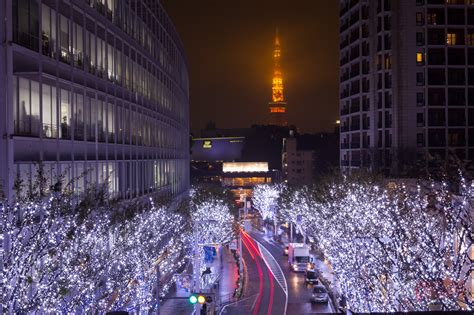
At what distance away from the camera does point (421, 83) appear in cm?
5819

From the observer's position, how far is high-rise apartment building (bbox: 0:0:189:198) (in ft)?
58.9

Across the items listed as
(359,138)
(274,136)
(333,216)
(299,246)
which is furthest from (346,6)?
(274,136)

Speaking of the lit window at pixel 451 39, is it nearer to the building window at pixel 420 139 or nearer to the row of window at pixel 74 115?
→ the building window at pixel 420 139

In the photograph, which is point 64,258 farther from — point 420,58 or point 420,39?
point 420,39

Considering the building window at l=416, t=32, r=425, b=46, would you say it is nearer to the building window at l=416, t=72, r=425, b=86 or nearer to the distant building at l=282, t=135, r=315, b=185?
the building window at l=416, t=72, r=425, b=86

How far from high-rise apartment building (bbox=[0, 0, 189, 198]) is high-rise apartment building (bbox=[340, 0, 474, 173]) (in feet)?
83.5

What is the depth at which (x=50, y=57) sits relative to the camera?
20438mm

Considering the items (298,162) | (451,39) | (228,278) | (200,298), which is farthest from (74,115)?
(298,162)

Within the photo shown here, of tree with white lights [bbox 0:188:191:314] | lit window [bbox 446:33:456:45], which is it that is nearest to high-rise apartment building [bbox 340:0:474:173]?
lit window [bbox 446:33:456:45]

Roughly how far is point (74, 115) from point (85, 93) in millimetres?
1639

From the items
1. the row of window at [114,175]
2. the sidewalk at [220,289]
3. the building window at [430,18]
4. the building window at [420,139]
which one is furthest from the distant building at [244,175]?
the row of window at [114,175]

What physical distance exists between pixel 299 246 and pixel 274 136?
11375cm

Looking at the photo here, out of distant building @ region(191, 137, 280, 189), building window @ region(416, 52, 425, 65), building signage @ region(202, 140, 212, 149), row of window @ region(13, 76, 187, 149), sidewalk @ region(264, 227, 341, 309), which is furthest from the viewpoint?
building signage @ region(202, 140, 212, 149)

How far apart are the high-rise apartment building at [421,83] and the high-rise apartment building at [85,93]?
25.4m
